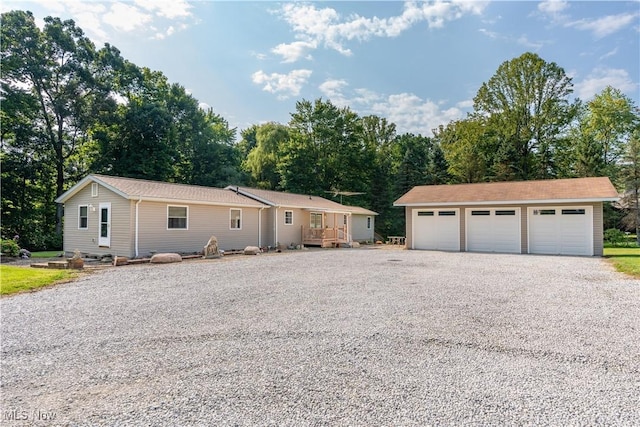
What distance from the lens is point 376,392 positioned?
3.19 m

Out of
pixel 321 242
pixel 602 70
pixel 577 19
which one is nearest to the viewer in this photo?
pixel 577 19

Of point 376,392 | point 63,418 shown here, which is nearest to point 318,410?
point 376,392

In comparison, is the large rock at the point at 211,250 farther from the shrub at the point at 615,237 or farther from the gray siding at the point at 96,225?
the shrub at the point at 615,237

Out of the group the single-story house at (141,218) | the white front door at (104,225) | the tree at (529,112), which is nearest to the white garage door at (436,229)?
the single-story house at (141,218)

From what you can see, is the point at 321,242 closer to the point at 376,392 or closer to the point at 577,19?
the point at 577,19

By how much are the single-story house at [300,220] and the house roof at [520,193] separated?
4757 millimetres

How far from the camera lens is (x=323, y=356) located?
4020 millimetres

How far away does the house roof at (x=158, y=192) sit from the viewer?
45.5 feet

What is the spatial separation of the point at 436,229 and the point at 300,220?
7684 mm

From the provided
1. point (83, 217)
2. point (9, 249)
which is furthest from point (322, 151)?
point (9, 249)

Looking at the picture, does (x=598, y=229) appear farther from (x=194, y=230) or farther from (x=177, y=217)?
(x=177, y=217)

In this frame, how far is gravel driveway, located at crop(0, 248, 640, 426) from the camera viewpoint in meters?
2.90

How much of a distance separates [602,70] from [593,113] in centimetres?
986

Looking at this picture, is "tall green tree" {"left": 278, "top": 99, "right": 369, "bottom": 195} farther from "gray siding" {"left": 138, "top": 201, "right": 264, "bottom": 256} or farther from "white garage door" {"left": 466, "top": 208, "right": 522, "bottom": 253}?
"white garage door" {"left": 466, "top": 208, "right": 522, "bottom": 253}
